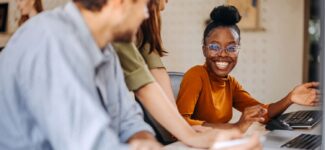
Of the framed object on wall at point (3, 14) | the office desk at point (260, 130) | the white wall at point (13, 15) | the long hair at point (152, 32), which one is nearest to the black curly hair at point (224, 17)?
the long hair at point (152, 32)

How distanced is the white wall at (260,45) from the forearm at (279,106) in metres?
0.01

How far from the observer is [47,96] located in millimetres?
748

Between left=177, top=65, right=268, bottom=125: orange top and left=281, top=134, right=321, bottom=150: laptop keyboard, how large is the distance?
8cm

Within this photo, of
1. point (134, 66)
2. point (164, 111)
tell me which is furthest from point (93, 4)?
point (164, 111)

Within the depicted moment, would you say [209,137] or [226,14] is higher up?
[226,14]

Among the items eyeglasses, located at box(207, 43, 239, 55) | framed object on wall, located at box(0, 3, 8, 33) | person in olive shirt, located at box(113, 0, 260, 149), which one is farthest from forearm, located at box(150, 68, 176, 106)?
framed object on wall, located at box(0, 3, 8, 33)

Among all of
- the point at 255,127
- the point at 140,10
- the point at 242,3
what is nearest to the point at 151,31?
the point at 140,10

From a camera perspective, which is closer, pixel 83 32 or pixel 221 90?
pixel 83 32

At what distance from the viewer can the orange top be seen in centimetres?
98

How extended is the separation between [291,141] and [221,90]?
0.63 ft

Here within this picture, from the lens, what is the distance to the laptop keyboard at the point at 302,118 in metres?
0.97

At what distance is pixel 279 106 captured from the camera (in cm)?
98

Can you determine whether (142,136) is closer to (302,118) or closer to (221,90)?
(221,90)

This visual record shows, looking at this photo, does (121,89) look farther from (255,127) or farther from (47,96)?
(255,127)
